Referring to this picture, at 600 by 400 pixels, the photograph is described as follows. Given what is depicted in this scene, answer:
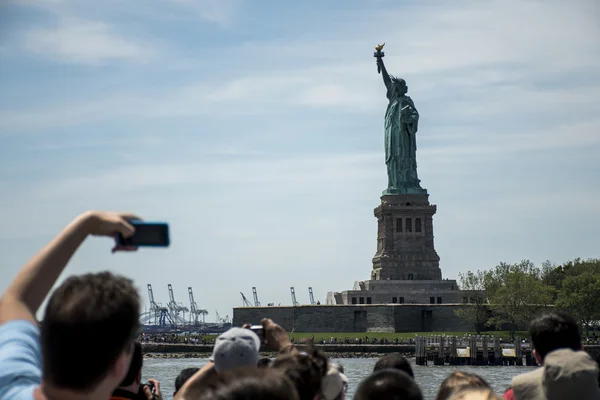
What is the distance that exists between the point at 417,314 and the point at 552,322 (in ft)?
282

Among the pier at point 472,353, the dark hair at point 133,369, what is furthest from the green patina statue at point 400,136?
the dark hair at point 133,369

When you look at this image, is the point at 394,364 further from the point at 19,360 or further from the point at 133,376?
the point at 19,360

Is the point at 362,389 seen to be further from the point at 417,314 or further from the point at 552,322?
the point at 417,314

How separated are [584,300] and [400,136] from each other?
72.4ft

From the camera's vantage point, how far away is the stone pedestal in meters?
99.1

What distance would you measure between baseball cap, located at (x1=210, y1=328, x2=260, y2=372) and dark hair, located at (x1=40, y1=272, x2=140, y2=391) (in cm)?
276

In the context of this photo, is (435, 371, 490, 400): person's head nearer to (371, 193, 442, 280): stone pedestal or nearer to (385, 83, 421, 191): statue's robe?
(371, 193, 442, 280): stone pedestal

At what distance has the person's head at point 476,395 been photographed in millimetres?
6762

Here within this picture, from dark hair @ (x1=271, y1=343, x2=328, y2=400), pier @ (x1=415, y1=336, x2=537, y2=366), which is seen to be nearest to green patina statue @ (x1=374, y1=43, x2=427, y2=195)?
pier @ (x1=415, y1=336, x2=537, y2=366)

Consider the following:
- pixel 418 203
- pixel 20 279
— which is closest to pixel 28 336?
pixel 20 279

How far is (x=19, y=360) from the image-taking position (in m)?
4.20

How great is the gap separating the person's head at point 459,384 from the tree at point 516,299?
82.0 m

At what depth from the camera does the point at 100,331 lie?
155 inches

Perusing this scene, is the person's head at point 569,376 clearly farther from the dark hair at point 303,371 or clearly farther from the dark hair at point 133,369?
the dark hair at point 133,369
